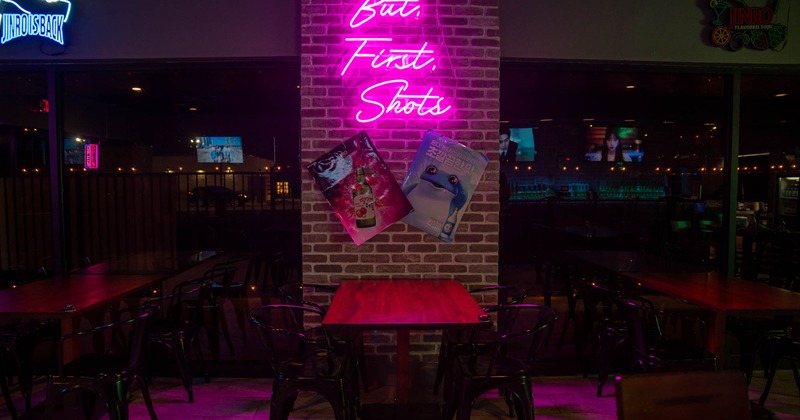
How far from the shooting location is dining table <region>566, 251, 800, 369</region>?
3420 millimetres

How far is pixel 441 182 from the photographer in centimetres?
415

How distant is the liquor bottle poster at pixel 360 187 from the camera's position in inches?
162

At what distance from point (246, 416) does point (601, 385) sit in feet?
9.14

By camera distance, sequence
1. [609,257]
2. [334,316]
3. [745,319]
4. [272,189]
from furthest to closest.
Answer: [609,257] < [272,189] < [745,319] < [334,316]

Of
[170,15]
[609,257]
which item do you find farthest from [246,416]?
[609,257]

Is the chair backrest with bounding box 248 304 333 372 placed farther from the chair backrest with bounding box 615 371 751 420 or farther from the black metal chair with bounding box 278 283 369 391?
the chair backrest with bounding box 615 371 751 420

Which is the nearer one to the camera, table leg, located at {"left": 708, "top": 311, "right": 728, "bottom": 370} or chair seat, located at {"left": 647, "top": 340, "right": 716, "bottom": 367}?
chair seat, located at {"left": 647, "top": 340, "right": 716, "bottom": 367}

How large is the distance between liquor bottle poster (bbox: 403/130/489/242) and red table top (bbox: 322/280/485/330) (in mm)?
506

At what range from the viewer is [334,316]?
290 centimetres

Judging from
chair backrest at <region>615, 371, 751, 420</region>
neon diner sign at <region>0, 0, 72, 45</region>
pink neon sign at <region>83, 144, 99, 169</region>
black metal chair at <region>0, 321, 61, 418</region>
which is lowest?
black metal chair at <region>0, 321, 61, 418</region>

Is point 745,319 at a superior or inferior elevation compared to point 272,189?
inferior

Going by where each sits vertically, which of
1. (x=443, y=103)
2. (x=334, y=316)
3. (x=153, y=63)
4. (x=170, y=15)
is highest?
(x=170, y=15)

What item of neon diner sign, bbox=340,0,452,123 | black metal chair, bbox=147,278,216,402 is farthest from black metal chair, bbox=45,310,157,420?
neon diner sign, bbox=340,0,452,123

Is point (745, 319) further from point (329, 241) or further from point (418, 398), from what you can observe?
point (329, 241)
